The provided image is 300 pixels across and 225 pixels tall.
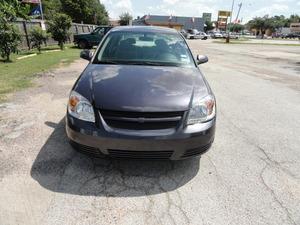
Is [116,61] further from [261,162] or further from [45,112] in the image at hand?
[261,162]

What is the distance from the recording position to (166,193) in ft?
9.39

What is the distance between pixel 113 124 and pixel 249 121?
3.23m

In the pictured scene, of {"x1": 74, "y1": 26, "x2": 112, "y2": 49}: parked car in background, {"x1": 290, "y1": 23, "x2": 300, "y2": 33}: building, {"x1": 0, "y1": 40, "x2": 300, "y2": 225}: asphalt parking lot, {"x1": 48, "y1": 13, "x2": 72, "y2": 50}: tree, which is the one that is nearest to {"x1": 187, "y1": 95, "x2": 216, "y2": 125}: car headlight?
{"x1": 0, "y1": 40, "x2": 300, "y2": 225}: asphalt parking lot

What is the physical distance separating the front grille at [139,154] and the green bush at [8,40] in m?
10.2

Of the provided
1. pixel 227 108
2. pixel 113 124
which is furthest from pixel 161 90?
pixel 227 108

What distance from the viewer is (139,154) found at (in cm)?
282

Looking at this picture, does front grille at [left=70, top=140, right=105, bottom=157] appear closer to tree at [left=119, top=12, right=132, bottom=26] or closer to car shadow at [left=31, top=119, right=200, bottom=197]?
car shadow at [left=31, top=119, right=200, bottom=197]

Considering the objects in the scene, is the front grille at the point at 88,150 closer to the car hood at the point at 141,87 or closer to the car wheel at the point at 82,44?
the car hood at the point at 141,87

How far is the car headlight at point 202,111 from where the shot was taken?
9.62 ft

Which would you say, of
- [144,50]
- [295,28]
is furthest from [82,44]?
[295,28]

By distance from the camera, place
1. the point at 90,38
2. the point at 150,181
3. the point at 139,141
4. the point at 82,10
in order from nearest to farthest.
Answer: the point at 139,141, the point at 150,181, the point at 90,38, the point at 82,10

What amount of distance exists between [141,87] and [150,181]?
1068mm

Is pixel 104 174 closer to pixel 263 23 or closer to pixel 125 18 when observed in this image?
pixel 125 18

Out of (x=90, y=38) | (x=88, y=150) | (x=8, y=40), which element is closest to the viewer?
(x=88, y=150)
